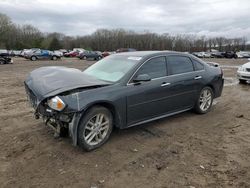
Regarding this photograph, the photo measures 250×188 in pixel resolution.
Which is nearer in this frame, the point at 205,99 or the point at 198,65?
the point at 198,65

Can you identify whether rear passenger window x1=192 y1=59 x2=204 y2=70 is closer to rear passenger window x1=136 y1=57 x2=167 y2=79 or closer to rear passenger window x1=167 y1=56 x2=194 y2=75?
rear passenger window x1=167 y1=56 x2=194 y2=75

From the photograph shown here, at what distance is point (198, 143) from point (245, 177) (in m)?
1.09

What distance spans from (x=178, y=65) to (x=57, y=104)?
2856 mm

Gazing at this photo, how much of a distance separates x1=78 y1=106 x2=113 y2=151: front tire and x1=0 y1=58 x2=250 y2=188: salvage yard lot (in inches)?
5.7

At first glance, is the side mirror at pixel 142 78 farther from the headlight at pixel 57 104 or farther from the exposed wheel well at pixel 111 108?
the headlight at pixel 57 104

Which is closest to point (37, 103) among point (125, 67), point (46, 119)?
point (46, 119)

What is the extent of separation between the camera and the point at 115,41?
91.1m

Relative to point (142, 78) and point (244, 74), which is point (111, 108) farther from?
point (244, 74)

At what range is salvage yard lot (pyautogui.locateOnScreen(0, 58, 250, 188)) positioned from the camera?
10.2 ft

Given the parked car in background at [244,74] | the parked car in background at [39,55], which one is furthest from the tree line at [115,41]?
the parked car in background at [244,74]

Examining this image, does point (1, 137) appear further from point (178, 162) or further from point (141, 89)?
point (178, 162)

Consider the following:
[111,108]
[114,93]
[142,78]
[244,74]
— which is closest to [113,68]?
[142,78]

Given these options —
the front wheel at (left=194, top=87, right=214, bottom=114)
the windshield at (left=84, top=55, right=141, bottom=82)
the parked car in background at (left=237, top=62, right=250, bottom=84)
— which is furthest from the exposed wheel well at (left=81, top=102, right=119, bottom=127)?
the parked car in background at (left=237, top=62, right=250, bottom=84)

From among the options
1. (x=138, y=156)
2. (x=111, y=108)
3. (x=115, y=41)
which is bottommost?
(x=138, y=156)
